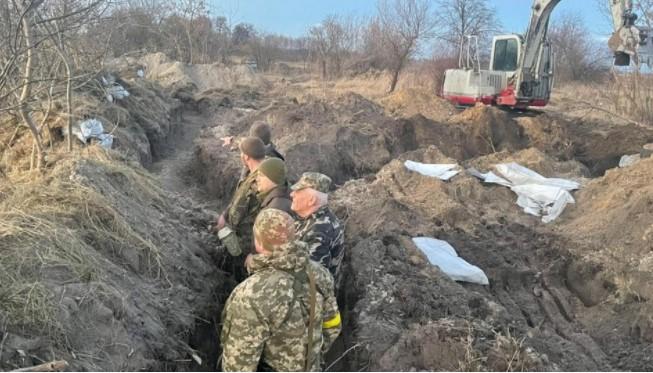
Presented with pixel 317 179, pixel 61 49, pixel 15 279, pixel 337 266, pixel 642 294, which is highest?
pixel 61 49

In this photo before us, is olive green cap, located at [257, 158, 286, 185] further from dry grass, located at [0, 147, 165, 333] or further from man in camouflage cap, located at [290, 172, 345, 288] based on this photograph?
dry grass, located at [0, 147, 165, 333]

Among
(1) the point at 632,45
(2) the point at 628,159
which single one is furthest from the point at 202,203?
(2) the point at 628,159

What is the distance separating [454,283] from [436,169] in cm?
558

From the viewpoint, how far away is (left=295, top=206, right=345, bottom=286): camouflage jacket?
4.27 m

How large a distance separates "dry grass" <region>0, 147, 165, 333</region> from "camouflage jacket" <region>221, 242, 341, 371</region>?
3.19 ft

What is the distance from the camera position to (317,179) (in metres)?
4.27

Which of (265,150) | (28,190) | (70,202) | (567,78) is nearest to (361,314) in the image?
(265,150)

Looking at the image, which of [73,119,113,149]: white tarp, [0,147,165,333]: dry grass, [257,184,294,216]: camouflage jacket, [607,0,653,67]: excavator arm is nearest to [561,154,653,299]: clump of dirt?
[607,0,653,67]: excavator arm

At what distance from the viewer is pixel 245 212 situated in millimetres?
5191

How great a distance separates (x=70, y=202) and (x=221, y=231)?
125cm

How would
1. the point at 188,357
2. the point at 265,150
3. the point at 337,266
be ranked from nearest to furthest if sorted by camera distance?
the point at 188,357
the point at 337,266
the point at 265,150

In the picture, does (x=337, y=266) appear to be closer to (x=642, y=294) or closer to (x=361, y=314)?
(x=361, y=314)

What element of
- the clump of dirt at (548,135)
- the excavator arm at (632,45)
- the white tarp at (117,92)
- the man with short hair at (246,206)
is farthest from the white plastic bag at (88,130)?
the clump of dirt at (548,135)

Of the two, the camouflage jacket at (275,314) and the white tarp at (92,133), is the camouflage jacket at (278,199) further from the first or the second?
the white tarp at (92,133)
